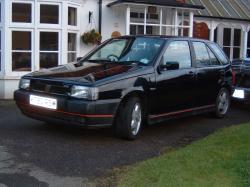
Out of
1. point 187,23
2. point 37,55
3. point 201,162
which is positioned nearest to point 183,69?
point 201,162

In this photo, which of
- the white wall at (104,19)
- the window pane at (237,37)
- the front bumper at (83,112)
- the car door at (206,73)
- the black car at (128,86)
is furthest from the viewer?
the window pane at (237,37)

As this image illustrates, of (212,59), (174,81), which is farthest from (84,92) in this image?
(212,59)

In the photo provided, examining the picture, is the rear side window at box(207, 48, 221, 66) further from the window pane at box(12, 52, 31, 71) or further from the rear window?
the window pane at box(12, 52, 31, 71)

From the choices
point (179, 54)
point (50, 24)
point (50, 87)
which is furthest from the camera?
point (50, 24)

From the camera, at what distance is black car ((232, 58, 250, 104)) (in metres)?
11.1

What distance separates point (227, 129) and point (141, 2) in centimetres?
672

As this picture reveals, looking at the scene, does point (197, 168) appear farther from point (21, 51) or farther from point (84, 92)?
point (21, 51)

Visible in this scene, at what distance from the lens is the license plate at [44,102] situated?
288 inches

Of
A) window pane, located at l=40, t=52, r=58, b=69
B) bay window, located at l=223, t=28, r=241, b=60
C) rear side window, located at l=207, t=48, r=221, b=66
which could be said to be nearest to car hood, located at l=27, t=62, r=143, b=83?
rear side window, located at l=207, t=48, r=221, b=66

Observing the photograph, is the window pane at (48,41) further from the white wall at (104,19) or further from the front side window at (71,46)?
the white wall at (104,19)

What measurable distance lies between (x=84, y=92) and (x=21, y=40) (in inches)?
247

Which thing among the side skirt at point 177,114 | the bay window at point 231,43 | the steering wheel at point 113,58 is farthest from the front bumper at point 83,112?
the bay window at point 231,43

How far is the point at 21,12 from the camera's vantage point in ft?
42.0

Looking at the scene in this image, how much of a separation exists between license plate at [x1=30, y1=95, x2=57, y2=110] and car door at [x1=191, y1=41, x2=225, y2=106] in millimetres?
3049
